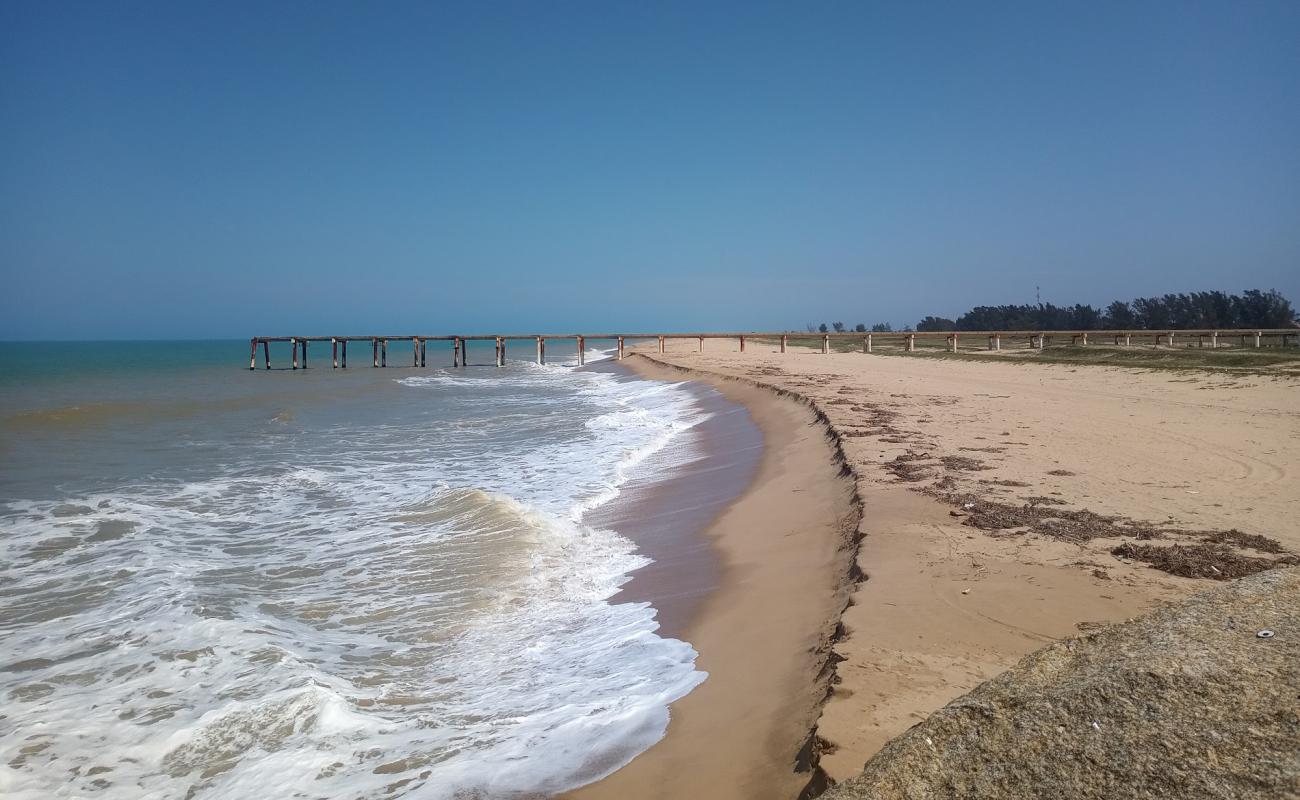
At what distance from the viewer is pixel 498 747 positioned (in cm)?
386

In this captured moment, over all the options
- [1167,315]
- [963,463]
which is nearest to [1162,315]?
[1167,315]

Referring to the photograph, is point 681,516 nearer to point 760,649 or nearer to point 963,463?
point 963,463

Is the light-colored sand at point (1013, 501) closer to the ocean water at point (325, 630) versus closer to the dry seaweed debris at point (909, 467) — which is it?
the dry seaweed debris at point (909, 467)

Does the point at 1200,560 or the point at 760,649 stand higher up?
the point at 1200,560

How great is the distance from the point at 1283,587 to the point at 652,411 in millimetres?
18213

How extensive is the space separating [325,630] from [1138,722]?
17.3 feet

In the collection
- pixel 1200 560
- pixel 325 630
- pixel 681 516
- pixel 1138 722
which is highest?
pixel 1138 722

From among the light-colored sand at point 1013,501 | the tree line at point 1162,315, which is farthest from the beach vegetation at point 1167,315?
the light-colored sand at point 1013,501

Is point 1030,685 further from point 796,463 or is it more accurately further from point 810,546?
point 796,463

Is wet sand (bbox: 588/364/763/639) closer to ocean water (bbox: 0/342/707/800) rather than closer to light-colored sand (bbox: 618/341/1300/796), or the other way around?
ocean water (bbox: 0/342/707/800)

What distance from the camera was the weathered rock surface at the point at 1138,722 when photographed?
166 cm

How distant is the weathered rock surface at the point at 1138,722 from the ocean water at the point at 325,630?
204 centimetres

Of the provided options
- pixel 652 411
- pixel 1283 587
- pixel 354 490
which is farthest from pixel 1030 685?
pixel 652 411

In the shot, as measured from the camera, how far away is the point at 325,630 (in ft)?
18.6
